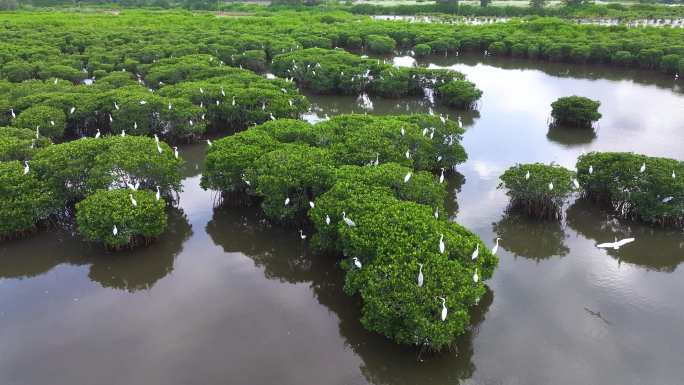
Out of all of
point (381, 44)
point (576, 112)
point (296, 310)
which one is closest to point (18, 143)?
point (296, 310)

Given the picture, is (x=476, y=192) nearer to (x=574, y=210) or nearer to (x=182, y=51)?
(x=574, y=210)

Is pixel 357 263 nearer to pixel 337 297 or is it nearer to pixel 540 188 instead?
pixel 337 297

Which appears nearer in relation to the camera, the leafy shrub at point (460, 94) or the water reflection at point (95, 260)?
the water reflection at point (95, 260)

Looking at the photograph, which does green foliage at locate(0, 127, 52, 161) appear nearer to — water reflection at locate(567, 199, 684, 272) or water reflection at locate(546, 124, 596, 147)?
water reflection at locate(567, 199, 684, 272)

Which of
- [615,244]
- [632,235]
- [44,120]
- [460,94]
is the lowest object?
[632,235]

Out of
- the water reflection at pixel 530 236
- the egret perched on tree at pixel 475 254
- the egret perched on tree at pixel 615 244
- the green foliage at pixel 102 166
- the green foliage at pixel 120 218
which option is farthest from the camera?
the green foliage at pixel 102 166

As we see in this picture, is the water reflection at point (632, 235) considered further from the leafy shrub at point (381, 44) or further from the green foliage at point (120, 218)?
the leafy shrub at point (381, 44)

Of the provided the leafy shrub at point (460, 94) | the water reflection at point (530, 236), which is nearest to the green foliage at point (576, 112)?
the leafy shrub at point (460, 94)
